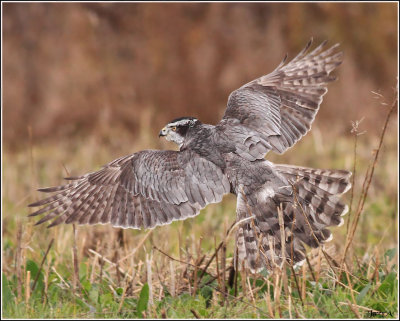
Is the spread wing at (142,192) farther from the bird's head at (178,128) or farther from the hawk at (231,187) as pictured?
the bird's head at (178,128)

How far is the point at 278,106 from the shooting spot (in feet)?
17.7

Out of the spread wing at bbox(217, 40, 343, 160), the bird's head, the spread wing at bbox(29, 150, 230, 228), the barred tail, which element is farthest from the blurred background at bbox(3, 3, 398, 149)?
the barred tail

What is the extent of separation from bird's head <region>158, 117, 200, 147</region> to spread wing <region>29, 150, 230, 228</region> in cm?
13

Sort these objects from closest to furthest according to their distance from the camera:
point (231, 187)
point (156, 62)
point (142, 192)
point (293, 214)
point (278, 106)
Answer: point (293, 214) → point (231, 187) → point (142, 192) → point (278, 106) → point (156, 62)

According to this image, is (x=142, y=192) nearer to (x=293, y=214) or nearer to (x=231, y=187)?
(x=231, y=187)

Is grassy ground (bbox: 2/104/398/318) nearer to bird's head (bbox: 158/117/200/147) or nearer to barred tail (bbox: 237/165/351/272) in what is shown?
barred tail (bbox: 237/165/351/272)

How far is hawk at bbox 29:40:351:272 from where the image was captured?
15.1 feet

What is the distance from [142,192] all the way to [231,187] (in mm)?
662

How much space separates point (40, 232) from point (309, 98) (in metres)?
2.64

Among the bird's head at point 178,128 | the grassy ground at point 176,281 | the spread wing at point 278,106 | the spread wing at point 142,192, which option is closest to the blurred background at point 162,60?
the grassy ground at point 176,281

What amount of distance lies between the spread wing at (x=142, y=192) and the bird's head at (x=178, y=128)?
0.13 meters

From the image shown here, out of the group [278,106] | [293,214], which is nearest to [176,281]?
[293,214]

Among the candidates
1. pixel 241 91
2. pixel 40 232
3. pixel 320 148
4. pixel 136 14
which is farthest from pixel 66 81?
pixel 241 91

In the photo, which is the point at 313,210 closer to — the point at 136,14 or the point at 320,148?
the point at 320,148
